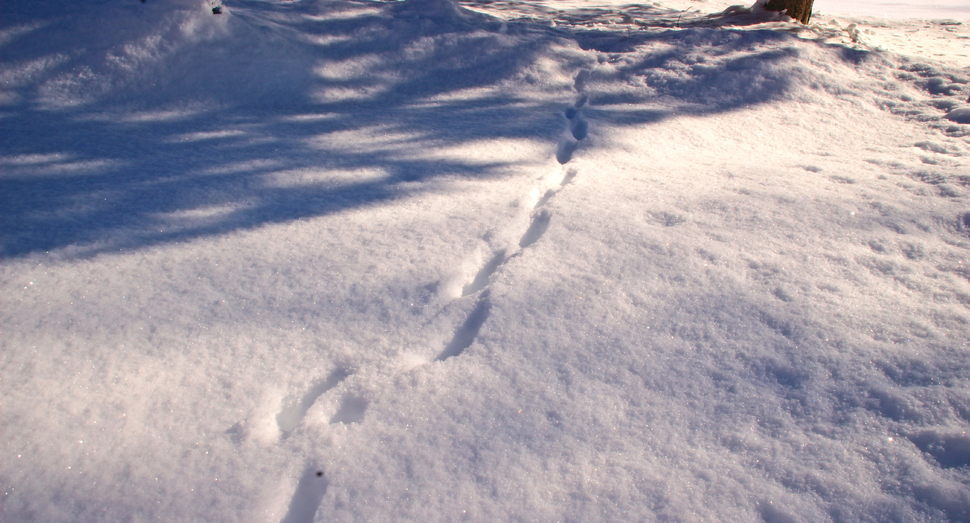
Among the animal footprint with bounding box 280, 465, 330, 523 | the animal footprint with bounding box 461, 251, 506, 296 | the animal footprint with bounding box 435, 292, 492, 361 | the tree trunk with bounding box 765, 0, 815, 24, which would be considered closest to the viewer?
the animal footprint with bounding box 280, 465, 330, 523

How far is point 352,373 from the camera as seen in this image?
114cm

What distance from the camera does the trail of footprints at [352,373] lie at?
92cm

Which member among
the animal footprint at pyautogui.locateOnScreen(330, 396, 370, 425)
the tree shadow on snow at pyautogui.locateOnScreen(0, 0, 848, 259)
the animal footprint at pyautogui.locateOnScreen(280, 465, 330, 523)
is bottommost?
the animal footprint at pyautogui.locateOnScreen(280, 465, 330, 523)

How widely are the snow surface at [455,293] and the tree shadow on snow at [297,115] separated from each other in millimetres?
17

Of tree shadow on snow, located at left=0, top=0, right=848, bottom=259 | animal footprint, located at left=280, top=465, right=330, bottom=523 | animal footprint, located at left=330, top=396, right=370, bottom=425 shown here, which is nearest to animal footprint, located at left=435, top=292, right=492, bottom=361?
animal footprint, located at left=330, top=396, right=370, bottom=425

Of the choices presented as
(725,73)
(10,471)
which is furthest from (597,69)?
(10,471)

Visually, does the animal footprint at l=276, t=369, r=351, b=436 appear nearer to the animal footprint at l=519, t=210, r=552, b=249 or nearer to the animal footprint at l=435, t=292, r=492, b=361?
the animal footprint at l=435, t=292, r=492, b=361

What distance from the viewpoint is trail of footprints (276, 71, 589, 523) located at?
3.03ft

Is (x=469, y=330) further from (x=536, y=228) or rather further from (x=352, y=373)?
(x=536, y=228)

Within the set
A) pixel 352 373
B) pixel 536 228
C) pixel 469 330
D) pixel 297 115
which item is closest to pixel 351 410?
pixel 352 373

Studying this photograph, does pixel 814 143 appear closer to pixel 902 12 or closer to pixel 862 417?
pixel 862 417

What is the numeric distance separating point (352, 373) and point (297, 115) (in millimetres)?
1598

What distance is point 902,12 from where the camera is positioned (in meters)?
6.70

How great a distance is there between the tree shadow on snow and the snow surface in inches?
0.7
